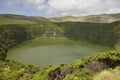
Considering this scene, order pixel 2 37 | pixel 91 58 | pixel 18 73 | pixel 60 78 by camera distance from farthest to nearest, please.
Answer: pixel 2 37 → pixel 18 73 → pixel 91 58 → pixel 60 78

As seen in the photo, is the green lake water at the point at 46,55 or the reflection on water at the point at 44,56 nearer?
the reflection on water at the point at 44,56

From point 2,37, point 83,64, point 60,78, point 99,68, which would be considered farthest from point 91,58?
point 2,37

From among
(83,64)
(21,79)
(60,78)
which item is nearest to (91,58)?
(83,64)

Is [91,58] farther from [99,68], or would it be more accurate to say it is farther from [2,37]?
[2,37]

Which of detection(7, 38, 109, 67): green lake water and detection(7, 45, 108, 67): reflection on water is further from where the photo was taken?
detection(7, 38, 109, 67): green lake water

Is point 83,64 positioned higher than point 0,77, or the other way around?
point 83,64

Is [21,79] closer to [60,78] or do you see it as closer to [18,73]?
[18,73]

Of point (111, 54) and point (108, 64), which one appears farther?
point (111, 54)

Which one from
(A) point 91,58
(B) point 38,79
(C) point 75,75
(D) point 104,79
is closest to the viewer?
(D) point 104,79

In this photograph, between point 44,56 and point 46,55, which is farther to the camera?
point 46,55
